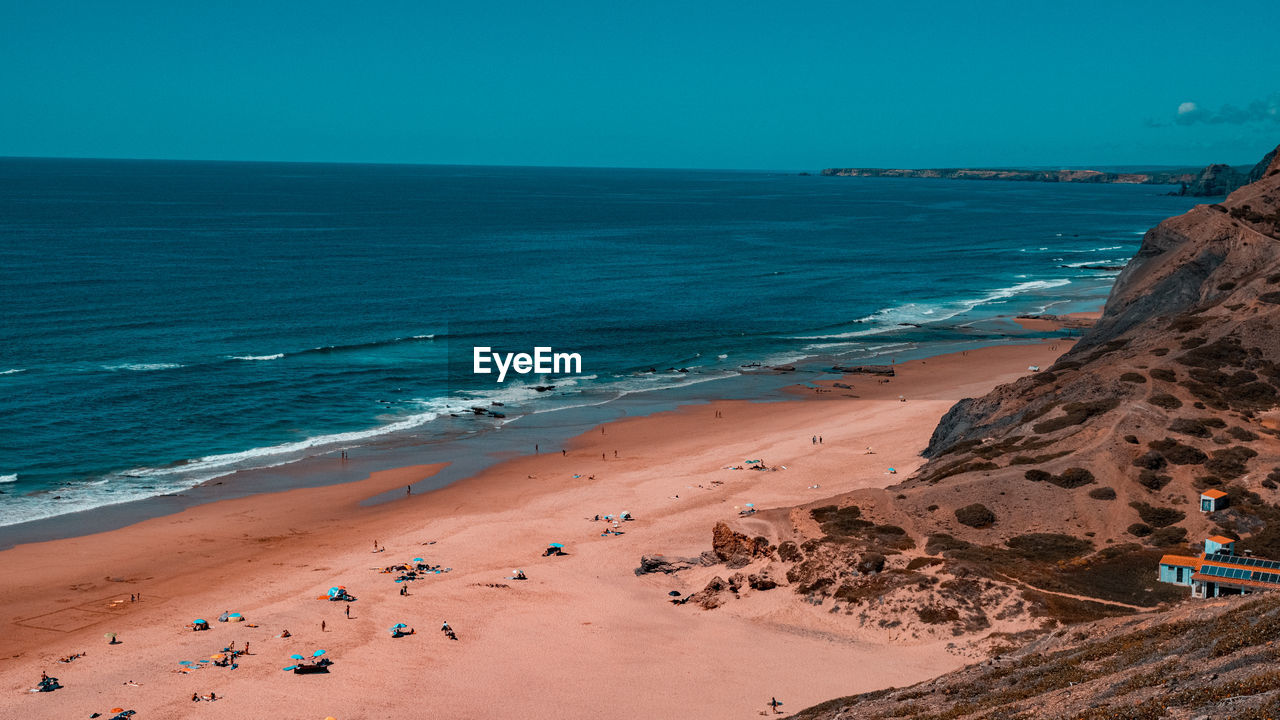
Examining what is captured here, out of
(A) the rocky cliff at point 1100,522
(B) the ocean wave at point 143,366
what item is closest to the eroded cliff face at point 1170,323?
(A) the rocky cliff at point 1100,522

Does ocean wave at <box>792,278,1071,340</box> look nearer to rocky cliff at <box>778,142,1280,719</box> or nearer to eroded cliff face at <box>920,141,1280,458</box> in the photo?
eroded cliff face at <box>920,141,1280,458</box>

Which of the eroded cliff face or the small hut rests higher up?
the eroded cliff face

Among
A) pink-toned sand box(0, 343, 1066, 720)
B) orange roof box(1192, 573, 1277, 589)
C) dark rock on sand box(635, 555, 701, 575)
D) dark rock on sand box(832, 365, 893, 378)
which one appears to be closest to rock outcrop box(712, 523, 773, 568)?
pink-toned sand box(0, 343, 1066, 720)

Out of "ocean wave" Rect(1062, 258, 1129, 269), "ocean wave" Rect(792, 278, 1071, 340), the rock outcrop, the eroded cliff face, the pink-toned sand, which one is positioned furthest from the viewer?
"ocean wave" Rect(1062, 258, 1129, 269)

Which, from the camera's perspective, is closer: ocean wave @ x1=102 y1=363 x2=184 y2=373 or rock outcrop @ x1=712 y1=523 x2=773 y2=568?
rock outcrop @ x1=712 y1=523 x2=773 y2=568

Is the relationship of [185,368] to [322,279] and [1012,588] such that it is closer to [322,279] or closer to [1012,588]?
[322,279]

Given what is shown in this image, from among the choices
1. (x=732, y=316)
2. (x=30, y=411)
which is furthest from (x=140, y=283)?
(x=732, y=316)
